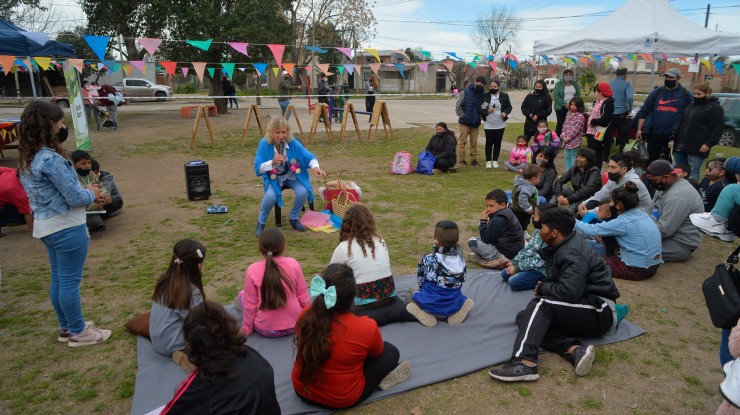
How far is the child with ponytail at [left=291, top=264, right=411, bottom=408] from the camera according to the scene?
260cm

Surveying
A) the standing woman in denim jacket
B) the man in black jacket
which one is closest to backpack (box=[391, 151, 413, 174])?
the man in black jacket

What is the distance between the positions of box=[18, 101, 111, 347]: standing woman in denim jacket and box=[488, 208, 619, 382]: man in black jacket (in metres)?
3.06

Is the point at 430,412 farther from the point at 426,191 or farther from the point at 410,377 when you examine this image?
the point at 426,191

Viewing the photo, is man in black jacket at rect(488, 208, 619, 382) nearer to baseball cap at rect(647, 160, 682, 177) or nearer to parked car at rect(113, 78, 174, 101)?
baseball cap at rect(647, 160, 682, 177)

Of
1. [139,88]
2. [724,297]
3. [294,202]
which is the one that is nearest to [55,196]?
[294,202]

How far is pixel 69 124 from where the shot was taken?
55.9 ft

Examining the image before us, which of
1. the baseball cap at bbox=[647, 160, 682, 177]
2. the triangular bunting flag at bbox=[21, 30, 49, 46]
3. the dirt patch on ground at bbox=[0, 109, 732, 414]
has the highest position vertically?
the triangular bunting flag at bbox=[21, 30, 49, 46]

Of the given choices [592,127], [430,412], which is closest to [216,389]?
[430,412]

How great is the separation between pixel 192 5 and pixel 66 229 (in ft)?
55.0

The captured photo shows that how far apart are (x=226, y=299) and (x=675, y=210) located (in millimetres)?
4611

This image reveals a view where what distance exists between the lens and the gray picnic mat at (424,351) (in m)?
3.09

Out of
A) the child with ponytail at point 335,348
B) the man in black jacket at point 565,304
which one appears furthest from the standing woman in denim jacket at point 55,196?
the man in black jacket at point 565,304

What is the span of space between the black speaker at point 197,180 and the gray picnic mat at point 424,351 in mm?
3862

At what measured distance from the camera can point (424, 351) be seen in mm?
3576
